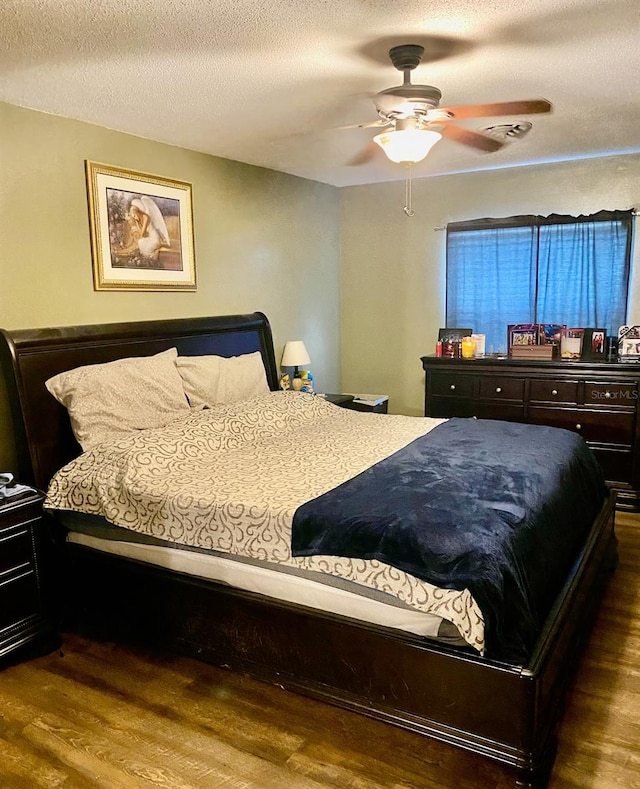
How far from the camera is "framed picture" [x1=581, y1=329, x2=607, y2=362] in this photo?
450 cm

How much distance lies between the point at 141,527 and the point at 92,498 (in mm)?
313

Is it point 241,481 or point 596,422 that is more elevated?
point 241,481

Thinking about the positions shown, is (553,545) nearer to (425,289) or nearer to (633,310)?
(633,310)

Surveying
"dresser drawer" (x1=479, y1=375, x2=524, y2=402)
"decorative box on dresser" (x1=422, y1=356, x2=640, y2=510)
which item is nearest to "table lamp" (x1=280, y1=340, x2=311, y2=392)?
"decorative box on dresser" (x1=422, y1=356, x2=640, y2=510)

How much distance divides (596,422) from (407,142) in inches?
105

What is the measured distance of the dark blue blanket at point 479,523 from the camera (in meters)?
1.86

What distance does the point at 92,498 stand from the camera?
8.76 feet

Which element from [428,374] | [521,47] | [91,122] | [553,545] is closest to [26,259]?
[91,122]

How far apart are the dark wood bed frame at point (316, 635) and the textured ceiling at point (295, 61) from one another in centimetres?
120

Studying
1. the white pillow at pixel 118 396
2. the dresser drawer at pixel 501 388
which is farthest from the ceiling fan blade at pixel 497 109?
the dresser drawer at pixel 501 388

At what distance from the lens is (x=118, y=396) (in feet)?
10.1

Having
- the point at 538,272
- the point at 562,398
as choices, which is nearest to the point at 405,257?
the point at 538,272

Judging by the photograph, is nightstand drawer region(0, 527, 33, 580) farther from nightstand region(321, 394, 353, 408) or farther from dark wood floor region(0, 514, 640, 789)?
nightstand region(321, 394, 353, 408)

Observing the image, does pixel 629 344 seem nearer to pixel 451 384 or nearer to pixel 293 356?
pixel 451 384
